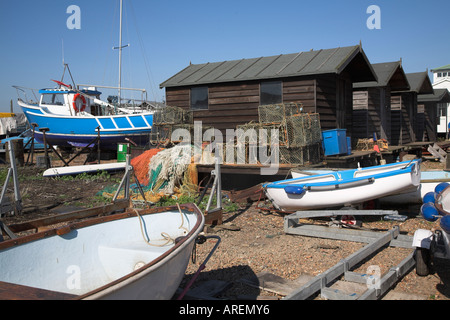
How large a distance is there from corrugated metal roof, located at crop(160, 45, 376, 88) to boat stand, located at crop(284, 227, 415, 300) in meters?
7.33

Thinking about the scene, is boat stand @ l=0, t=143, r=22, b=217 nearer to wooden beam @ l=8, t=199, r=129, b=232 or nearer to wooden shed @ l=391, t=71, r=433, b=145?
wooden beam @ l=8, t=199, r=129, b=232

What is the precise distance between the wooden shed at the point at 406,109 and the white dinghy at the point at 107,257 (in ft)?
58.6

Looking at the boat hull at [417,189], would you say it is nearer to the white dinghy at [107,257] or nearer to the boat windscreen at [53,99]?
the white dinghy at [107,257]

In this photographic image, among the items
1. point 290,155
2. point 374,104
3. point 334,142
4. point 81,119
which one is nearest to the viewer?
point 290,155

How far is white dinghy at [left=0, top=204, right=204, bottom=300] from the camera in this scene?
302 centimetres

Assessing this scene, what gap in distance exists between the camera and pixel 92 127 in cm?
2020

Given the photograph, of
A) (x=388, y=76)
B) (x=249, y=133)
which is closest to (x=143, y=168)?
(x=249, y=133)

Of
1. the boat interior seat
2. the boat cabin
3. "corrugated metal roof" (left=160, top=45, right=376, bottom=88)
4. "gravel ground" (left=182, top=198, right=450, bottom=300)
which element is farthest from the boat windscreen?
the boat interior seat

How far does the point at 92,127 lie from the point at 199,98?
876cm

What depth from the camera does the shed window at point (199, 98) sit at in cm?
1361

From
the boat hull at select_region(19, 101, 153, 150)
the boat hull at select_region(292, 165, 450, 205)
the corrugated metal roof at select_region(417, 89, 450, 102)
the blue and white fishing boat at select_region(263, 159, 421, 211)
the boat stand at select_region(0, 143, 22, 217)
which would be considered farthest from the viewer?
the corrugated metal roof at select_region(417, 89, 450, 102)

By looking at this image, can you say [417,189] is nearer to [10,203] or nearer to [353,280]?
[353,280]
